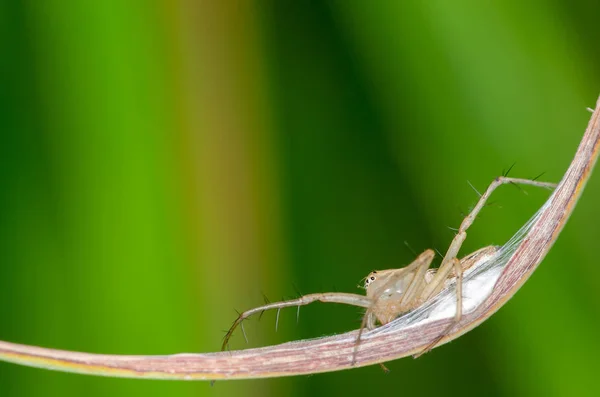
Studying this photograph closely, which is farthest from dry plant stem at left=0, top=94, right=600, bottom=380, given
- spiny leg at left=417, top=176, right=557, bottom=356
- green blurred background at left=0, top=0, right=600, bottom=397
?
green blurred background at left=0, top=0, right=600, bottom=397

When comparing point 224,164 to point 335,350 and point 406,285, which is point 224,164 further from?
point 335,350

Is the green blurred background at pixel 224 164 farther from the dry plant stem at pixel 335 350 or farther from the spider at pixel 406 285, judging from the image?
the dry plant stem at pixel 335 350

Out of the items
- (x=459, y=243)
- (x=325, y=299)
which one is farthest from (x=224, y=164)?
(x=459, y=243)

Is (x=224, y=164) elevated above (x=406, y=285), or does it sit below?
above

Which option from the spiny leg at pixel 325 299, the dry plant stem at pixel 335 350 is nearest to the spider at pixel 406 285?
the spiny leg at pixel 325 299

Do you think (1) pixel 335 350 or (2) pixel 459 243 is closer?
(1) pixel 335 350

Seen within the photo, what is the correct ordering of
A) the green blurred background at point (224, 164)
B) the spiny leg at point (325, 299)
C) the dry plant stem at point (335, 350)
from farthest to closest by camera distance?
1. the spiny leg at point (325, 299)
2. the green blurred background at point (224, 164)
3. the dry plant stem at point (335, 350)

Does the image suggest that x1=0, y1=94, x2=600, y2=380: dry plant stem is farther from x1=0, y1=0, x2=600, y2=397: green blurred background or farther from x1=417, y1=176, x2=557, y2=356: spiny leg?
x1=0, y1=0, x2=600, y2=397: green blurred background

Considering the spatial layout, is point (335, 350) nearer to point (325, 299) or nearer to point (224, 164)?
point (325, 299)

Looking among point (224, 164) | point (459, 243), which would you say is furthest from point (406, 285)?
point (224, 164)
